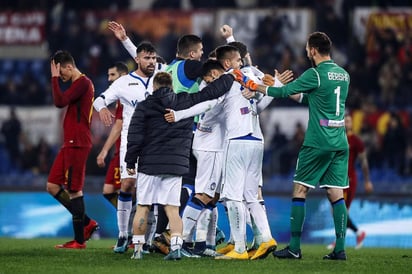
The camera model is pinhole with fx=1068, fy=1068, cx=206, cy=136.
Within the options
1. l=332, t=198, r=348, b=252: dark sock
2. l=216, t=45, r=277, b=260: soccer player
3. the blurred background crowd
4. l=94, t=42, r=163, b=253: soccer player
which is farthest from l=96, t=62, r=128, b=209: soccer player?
the blurred background crowd

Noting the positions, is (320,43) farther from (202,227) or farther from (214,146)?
(202,227)

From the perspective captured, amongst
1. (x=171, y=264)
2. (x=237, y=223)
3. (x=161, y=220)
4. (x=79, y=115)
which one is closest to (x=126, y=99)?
(x=79, y=115)

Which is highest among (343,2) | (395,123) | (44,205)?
(343,2)

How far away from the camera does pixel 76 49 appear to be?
3002cm

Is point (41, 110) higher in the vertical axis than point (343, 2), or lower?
lower

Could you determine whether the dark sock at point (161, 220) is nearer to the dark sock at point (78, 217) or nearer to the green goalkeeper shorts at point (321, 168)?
the dark sock at point (78, 217)

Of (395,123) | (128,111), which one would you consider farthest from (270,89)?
(395,123)

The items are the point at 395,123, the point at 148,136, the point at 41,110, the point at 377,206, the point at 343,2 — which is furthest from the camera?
the point at 343,2

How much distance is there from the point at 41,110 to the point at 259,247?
1516 centimetres

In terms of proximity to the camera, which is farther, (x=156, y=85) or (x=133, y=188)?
(x=133, y=188)

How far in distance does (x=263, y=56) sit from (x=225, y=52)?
14.8 m

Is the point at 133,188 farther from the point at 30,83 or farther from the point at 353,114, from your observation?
the point at 30,83

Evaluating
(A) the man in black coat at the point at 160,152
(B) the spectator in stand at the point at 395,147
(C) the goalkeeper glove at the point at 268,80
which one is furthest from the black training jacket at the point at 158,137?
(B) the spectator in stand at the point at 395,147

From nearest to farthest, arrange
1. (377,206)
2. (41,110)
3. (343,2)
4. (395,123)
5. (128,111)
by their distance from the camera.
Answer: (128,111)
(377,206)
(395,123)
(41,110)
(343,2)
